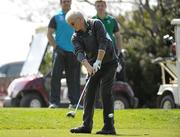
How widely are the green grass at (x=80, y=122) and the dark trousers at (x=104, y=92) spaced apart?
0.27 meters

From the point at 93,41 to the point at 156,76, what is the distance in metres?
20.7

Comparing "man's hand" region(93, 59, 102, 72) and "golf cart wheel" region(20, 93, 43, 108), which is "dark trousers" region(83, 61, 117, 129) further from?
"golf cart wheel" region(20, 93, 43, 108)

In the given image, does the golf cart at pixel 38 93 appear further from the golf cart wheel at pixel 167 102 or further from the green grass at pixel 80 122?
the green grass at pixel 80 122

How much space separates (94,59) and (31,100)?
10269 mm

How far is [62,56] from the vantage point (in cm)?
1555

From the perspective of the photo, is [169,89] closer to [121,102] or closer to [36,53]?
[121,102]

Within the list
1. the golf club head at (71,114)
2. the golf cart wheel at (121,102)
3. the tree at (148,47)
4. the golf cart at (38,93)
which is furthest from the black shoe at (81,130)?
the tree at (148,47)

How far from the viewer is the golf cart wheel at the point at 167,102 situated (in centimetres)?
2052

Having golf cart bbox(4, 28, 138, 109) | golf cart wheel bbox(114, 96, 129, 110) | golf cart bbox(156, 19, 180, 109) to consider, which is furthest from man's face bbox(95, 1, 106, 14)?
golf cart wheel bbox(114, 96, 129, 110)

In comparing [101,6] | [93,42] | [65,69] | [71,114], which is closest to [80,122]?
[71,114]

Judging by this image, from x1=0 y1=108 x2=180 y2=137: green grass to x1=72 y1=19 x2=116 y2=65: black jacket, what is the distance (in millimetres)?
1169

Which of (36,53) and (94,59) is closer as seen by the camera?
(94,59)

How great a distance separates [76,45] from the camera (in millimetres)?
11234

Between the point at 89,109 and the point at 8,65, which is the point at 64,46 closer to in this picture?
the point at 89,109
